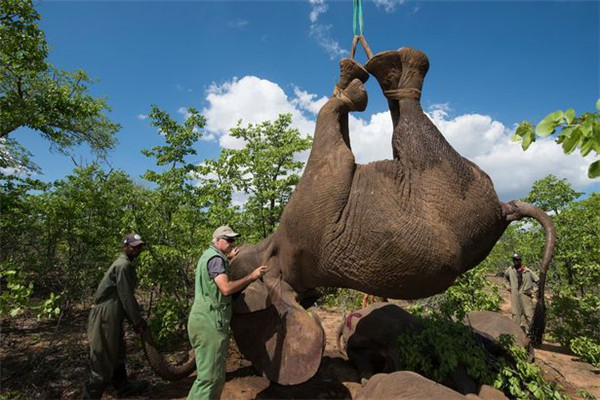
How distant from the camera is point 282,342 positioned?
14.8ft

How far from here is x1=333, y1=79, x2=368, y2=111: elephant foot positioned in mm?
4480

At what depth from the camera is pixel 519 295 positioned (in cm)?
913

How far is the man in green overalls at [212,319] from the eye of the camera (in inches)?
146

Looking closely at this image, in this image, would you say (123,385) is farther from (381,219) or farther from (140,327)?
(381,219)

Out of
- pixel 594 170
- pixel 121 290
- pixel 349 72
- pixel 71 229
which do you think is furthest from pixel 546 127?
pixel 71 229

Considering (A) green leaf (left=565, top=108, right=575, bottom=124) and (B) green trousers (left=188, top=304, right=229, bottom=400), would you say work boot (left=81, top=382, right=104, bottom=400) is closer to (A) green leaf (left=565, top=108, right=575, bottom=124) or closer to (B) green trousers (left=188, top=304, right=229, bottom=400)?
(B) green trousers (left=188, top=304, right=229, bottom=400)

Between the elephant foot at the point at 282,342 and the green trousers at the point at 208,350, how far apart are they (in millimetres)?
834

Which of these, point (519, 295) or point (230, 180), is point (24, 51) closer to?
point (230, 180)

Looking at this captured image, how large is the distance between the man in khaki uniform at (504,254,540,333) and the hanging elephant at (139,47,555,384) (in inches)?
231

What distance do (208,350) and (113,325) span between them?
1511mm

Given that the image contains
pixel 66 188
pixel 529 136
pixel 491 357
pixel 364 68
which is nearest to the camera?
pixel 529 136

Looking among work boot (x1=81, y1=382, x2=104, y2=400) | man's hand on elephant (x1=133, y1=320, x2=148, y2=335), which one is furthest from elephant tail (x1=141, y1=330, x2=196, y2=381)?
work boot (x1=81, y1=382, x2=104, y2=400)

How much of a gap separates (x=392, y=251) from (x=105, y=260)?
255 inches

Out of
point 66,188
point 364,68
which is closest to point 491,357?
point 364,68
